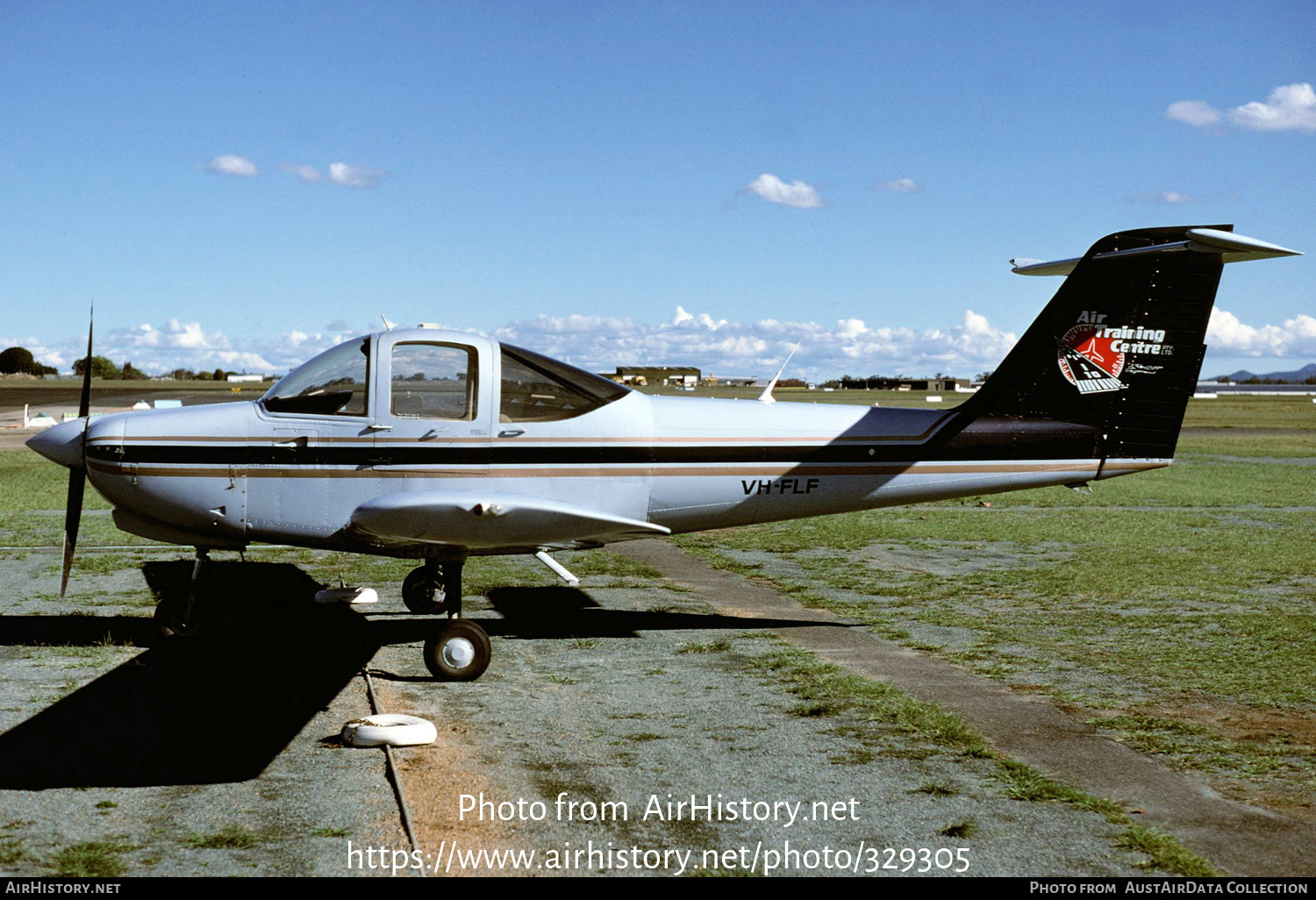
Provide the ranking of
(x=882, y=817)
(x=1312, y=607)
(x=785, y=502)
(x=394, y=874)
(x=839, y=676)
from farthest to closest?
(x=1312, y=607), (x=785, y=502), (x=839, y=676), (x=882, y=817), (x=394, y=874)

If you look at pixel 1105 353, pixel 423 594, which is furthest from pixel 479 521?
pixel 1105 353

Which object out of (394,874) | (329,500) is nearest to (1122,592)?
(329,500)

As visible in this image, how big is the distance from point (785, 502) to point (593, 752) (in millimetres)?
3440

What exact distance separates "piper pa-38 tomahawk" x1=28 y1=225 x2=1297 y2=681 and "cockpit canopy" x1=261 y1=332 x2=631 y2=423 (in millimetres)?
16

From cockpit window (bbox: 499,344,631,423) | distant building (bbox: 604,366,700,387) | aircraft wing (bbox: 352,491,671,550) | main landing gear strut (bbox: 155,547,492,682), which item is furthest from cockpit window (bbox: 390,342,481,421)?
distant building (bbox: 604,366,700,387)

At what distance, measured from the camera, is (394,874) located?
15.8 ft

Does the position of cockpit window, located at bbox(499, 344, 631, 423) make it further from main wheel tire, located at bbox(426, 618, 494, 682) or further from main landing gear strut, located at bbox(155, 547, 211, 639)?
main landing gear strut, located at bbox(155, 547, 211, 639)

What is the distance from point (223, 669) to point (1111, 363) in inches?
324

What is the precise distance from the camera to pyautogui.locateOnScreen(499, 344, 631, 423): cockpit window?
8.52 meters

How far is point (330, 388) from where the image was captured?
331 inches

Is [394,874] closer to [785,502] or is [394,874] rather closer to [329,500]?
[329,500]

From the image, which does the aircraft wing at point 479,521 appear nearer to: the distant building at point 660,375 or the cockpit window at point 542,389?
the cockpit window at point 542,389

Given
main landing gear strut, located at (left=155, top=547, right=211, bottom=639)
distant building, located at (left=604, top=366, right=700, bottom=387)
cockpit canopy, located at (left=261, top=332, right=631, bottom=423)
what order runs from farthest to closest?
distant building, located at (left=604, top=366, right=700, bottom=387) < main landing gear strut, located at (left=155, top=547, right=211, bottom=639) < cockpit canopy, located at (left=261, top=332, right=631, bottom=423)

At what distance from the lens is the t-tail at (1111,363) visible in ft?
32.1
